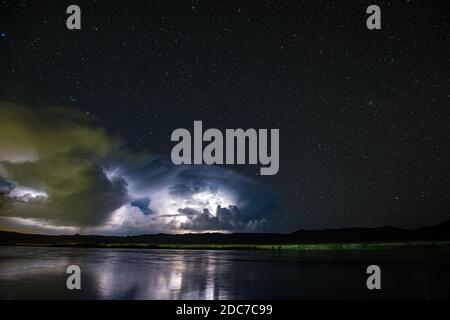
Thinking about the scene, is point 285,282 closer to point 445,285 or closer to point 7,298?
point 445,285

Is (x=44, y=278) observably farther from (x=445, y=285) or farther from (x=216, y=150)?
(x=445, y=285)

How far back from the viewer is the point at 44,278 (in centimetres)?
1841
